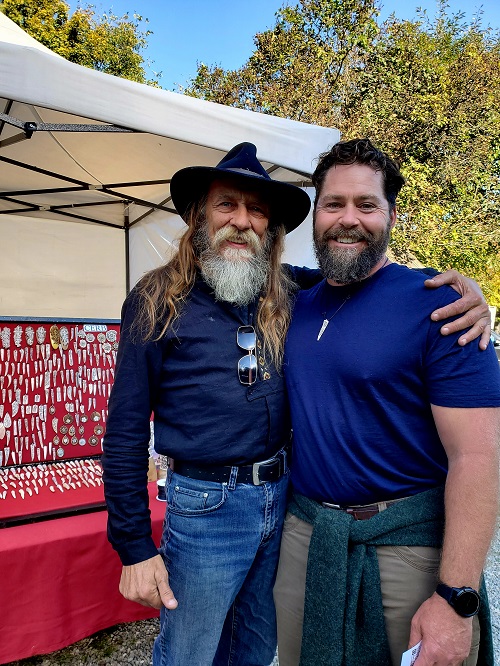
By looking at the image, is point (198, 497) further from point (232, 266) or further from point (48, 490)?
point (48, 490)

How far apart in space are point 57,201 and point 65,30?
1630 centimetres

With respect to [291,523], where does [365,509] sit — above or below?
above

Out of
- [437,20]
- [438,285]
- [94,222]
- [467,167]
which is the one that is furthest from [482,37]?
[438,285]

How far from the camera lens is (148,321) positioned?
1.52 metres

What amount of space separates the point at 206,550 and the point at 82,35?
21.8 metres

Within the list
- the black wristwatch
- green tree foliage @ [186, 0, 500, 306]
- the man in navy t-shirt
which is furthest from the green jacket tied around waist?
green tree foliage @ [186, 0, 500, 306]

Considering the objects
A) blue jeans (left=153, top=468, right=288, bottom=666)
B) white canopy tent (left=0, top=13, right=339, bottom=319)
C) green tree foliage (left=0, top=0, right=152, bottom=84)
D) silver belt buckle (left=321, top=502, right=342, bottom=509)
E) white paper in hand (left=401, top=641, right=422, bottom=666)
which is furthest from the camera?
green tree foliage (left=0, top=0, right=152, bottom=84)

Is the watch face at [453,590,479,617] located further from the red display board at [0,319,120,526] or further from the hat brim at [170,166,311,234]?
the red display board at [0,319,120,526]

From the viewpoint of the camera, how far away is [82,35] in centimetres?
1803

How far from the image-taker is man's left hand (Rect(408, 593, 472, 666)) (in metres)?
1.17

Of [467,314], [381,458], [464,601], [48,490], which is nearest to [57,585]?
[48,490]

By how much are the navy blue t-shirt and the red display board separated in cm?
131

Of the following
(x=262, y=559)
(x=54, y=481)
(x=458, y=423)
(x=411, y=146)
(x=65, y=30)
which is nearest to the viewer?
(x=458, y=423)

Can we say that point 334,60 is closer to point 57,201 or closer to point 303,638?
point 57,201
